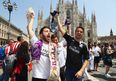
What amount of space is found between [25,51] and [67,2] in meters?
74.9

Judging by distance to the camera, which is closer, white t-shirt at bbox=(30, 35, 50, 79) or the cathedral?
white t-shirt at bbox=(30, 35, 50, 79)

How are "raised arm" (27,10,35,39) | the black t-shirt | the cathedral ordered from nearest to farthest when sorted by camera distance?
"raised arm" (27,10,35,39) < the black t-shirt < the cathedral

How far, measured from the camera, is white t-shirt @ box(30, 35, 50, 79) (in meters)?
4.90

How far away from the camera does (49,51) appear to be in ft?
16.3

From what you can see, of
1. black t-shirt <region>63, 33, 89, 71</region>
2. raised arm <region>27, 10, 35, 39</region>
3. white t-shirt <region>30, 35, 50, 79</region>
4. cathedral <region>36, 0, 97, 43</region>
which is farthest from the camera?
cathedral <region>36, 0, 97, 43</region>

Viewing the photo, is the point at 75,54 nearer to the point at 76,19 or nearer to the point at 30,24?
the point at 30,24

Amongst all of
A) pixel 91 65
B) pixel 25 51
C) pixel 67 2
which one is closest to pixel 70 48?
pixel 25 51

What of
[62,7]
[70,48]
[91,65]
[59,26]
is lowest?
[91,65]

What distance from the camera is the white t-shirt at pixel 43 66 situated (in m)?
4.90

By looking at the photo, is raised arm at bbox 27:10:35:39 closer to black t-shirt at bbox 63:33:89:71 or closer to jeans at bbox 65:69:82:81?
black t-shirt at bbox 63:33:89:71

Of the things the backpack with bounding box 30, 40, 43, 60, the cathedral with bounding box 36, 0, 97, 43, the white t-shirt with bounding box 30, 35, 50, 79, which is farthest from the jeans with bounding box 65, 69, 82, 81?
the cathedral with bounding box 36, 0, 97, 43

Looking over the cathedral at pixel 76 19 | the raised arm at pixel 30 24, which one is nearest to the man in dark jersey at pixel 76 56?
the raised arm at pixel 30 24

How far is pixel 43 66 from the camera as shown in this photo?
194 inches

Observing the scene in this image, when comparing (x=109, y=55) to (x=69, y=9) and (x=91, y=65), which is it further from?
(x=69, y=9)
